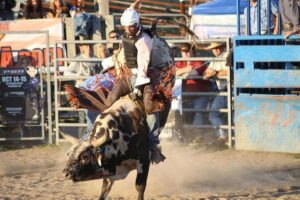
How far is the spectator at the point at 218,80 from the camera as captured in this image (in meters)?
12.1

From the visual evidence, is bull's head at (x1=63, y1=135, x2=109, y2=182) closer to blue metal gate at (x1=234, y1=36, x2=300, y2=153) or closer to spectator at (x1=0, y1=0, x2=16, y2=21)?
blue metal gate at (x1=234, y1=36, x2=300, y2=153)

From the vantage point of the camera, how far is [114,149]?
776 centimetres

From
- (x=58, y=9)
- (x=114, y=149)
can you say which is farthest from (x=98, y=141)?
(x=58, y=9)

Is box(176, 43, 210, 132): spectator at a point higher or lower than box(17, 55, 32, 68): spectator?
lower

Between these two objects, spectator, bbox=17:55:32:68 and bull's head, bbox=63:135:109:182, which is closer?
bull's head, bbox=63:135:109:182

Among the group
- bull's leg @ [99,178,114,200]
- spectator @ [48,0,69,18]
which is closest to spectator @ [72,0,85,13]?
spectator @ [48,0,69,18]

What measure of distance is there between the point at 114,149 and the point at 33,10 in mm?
9423

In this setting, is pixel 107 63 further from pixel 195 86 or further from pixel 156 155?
pixel 156 155

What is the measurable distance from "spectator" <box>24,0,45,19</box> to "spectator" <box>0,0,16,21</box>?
2.89 feet

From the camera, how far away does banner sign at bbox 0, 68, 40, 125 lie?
42.4 feet

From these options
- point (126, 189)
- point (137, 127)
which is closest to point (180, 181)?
point (126, 189)

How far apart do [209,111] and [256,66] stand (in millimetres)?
1130

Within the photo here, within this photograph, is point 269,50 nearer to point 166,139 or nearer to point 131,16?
point 166,139

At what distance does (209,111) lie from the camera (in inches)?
484
